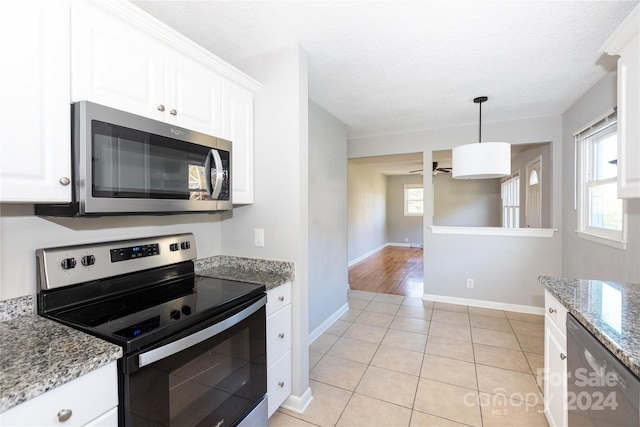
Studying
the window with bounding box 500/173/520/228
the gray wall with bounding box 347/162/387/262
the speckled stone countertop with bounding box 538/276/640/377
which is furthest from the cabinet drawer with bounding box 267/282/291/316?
the window with bounding box 500/173/520/228

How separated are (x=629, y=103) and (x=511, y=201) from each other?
5037mm

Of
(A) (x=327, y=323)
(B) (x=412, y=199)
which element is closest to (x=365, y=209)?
(B) (x=412, y=199)

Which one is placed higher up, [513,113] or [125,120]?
[513,113]

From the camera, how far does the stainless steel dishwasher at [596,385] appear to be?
95 cm

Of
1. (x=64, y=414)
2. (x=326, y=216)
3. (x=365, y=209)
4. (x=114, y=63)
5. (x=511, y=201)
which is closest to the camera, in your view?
(x=64, y=414)

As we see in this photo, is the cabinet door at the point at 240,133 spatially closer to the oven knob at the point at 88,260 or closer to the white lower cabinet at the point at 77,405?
the oven knob at the point at 88,260

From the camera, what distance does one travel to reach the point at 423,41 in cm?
189

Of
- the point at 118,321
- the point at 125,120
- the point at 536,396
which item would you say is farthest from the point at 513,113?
the point at 118,321

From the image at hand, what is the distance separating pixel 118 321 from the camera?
1148 mm

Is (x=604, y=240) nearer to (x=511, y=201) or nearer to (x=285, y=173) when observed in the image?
(x=285, y=173)

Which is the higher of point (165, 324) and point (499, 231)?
point (499, 231)

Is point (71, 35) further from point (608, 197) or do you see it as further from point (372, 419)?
point (608, 197)

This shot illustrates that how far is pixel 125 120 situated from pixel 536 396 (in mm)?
3001

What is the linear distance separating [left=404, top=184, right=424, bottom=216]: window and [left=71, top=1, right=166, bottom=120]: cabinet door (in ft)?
29.0
